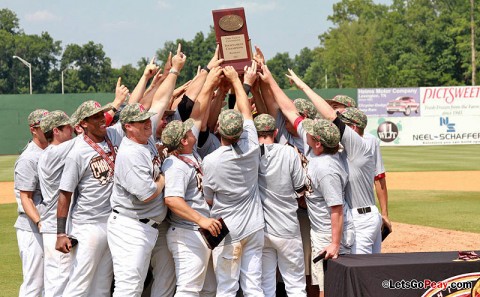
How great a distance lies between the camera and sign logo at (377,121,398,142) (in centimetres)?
3706

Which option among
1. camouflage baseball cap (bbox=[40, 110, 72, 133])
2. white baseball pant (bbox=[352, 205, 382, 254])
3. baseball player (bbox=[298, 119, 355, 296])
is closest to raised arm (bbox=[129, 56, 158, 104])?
camouflage baseball cap (bbox=[40, 110, 72, 133])

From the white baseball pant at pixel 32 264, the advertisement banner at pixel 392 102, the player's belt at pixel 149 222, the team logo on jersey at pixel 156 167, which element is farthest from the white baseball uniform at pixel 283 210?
the advertisement banner at pixel 392 102

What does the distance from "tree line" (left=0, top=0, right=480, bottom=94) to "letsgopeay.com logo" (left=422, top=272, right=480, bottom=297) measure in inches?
2502

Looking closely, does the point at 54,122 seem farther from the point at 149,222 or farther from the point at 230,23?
the point at 230,23

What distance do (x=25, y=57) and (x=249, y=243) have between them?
113 m

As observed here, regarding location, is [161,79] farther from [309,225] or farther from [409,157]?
[409,157]

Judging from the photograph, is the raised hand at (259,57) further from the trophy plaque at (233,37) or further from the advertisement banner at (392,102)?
the advertisement banner at (392,102)

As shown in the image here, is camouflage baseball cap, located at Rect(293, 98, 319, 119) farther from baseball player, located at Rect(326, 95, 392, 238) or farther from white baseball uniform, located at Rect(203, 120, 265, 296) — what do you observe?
white baseball uniform, located at Rect(203, 120, 265, 296)

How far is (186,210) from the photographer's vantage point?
244 inches

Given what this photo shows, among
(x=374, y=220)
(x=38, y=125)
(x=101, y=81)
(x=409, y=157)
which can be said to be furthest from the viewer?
(x=101, y=81)

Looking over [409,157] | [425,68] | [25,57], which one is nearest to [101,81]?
[25,57]

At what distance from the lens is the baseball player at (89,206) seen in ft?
20.9

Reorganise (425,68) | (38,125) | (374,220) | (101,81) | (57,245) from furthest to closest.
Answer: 1. (101,81)
2. (425,68)
3. (38,125)
4. (374,220)
5. (57,245)

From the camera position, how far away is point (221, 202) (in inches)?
255
